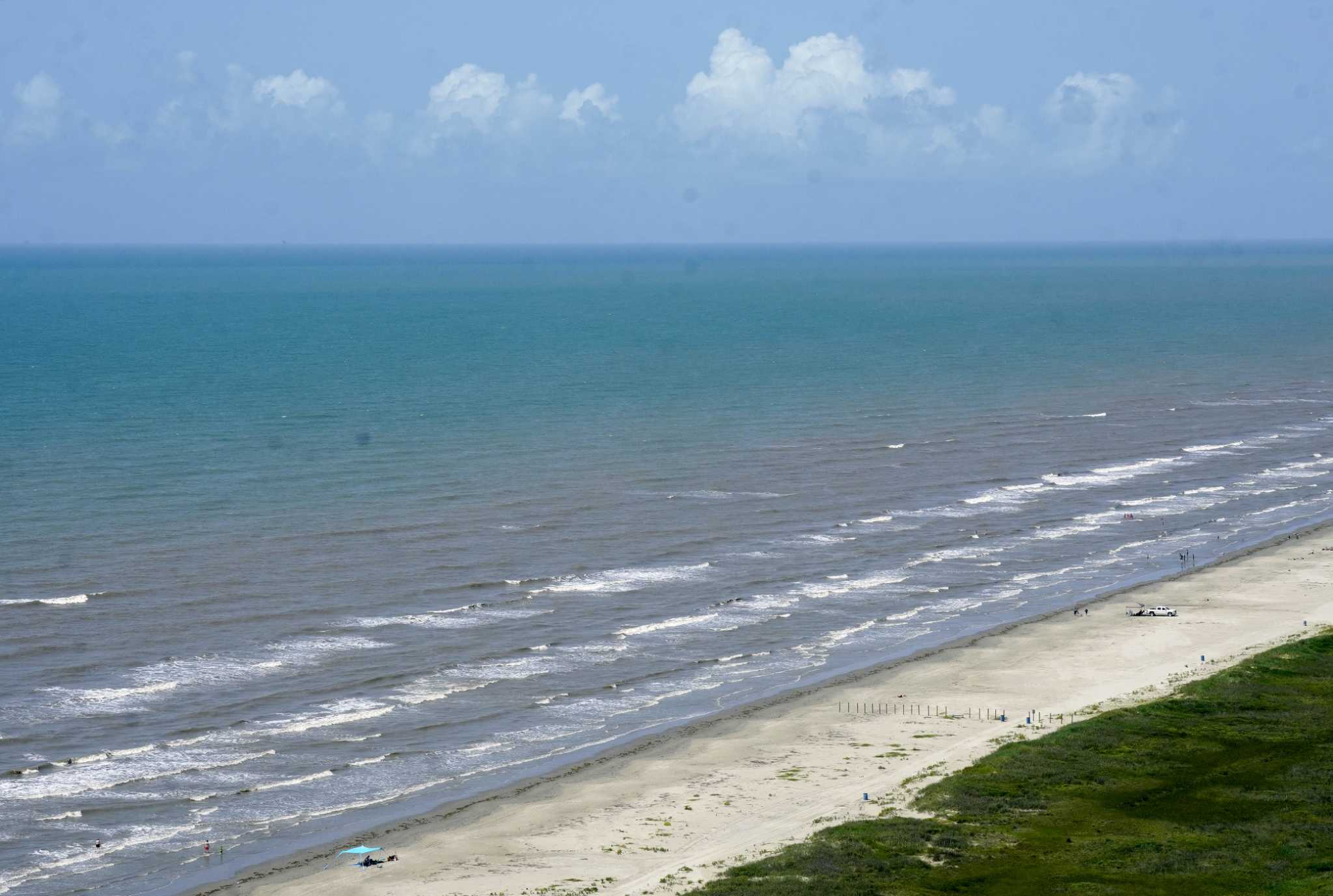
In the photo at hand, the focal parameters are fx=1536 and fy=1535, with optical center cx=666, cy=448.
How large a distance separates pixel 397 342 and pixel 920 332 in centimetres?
6532

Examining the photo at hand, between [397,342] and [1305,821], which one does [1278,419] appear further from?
[397,342]

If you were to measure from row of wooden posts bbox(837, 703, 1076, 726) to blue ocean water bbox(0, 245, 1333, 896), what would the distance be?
3966 mm

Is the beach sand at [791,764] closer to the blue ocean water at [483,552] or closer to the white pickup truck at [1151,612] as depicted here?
the white pickup truck at [1151,612]

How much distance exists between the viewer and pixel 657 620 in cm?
6050

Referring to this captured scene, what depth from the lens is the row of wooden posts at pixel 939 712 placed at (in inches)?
1953

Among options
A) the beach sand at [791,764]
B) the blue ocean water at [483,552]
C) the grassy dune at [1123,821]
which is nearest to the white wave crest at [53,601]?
the blue ocean water at [483,552]

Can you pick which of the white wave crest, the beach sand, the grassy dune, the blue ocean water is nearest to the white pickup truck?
the beach sand

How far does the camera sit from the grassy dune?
3647 cm

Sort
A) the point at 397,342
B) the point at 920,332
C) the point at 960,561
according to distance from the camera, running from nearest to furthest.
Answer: the point at 960,561, the point at 397,342, the point at 920,332

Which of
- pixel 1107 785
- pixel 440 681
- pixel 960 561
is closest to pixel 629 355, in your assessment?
pixel 960 561

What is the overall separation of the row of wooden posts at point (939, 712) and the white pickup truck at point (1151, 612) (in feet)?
42.8

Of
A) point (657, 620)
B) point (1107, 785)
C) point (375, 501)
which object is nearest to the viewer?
point (1107, 785)

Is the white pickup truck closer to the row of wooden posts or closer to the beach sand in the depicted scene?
the beach sand

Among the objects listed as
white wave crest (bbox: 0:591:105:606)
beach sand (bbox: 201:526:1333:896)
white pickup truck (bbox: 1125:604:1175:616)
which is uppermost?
white pickup truck (bbox: 1125:604:1175:616)
